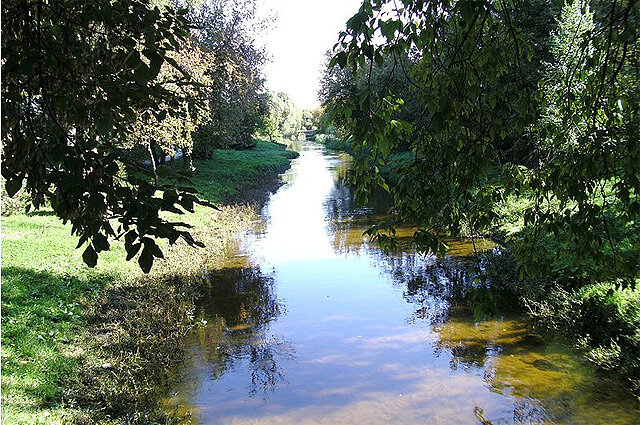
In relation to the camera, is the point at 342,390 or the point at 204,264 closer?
the point at 342,390

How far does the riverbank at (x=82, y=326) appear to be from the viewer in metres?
6.20

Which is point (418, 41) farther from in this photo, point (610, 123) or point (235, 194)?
point (235, 194)

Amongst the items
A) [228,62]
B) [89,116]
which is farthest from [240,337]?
[228,62]

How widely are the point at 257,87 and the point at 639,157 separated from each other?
96.3 ft

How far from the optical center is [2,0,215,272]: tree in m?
2.31

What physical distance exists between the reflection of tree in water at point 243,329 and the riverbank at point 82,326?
49cm

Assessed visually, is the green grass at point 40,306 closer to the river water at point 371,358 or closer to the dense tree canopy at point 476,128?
the river water at point 371,358

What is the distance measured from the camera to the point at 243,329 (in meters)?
9.45

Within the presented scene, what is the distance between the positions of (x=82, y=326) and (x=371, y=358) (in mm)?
4910

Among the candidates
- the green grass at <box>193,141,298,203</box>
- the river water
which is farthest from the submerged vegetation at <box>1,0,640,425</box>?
the green grass at <box>193,141,298,203</box>

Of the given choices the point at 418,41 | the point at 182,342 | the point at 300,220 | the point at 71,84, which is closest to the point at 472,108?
the point at 418,41

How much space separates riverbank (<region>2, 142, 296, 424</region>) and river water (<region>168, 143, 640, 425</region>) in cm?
54

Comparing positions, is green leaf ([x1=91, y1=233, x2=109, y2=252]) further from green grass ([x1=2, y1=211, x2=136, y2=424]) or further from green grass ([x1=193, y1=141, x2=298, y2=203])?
green grass ([x1=193, y1=141, x2=298, y2=203])

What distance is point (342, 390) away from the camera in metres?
7.45
